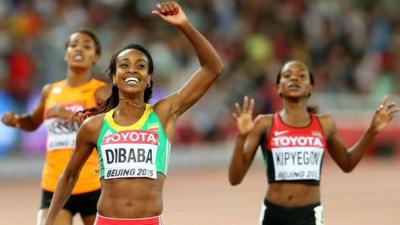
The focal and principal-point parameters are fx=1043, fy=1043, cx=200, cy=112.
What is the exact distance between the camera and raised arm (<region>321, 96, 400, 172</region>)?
773 cm

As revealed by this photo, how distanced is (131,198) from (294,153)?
191 cm

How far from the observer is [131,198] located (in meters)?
6.18

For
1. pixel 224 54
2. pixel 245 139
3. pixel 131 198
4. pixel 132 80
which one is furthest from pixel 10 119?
pixel 224 54

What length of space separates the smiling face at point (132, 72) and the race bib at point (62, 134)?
1.91m

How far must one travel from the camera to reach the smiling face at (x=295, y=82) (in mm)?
7828

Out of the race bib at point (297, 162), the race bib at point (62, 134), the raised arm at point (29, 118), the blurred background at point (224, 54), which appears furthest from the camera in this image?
the blurred background at point (224, 54)

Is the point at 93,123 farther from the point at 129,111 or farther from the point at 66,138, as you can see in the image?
the point at 66,138

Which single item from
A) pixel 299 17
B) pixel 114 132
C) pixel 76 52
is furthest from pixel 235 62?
pixel 114 132

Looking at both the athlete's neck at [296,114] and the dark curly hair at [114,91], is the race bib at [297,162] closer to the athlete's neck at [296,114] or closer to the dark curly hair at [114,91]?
the athlete's neck at [296,114]

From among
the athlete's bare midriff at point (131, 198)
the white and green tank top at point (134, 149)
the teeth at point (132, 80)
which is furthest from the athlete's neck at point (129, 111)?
the athlete's bare midriff at point (131, 198)

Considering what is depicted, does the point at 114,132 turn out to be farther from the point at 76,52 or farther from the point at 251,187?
the point at 251,187

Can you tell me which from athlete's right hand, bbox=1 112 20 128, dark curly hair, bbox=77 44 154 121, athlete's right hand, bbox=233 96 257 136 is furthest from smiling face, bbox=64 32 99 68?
athlete's right hand, bbox=233 96 257 136

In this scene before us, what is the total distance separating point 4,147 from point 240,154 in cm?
889

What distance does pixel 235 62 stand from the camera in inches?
768
